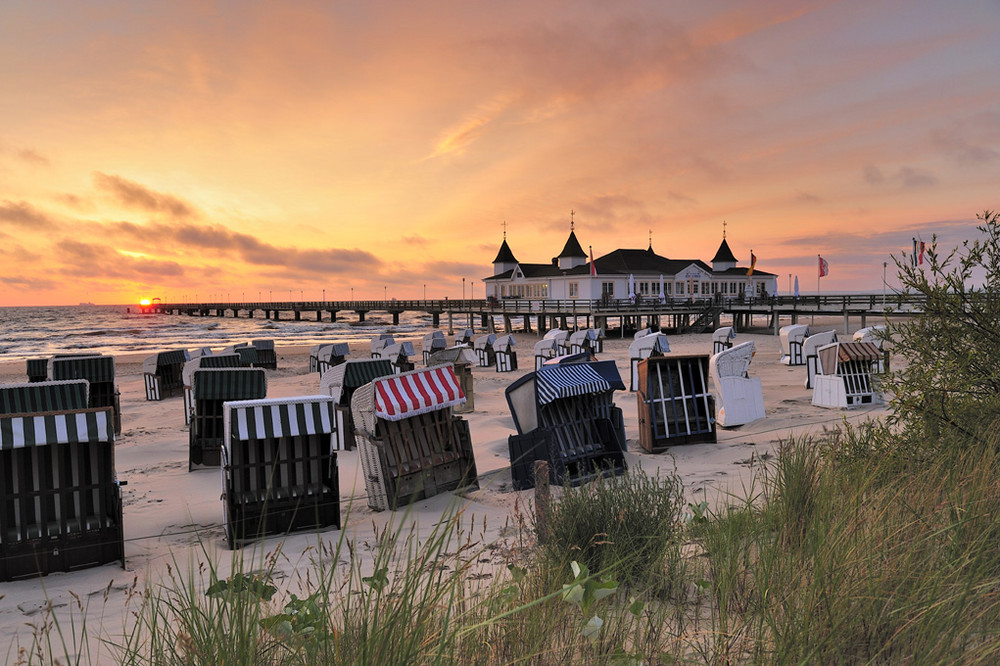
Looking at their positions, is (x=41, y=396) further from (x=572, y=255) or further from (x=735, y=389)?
(x=572, y=255)

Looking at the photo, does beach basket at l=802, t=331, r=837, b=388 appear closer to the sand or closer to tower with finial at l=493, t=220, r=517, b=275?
the sand

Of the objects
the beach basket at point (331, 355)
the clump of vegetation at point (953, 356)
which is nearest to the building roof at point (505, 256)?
the beach basket at point (331, 355)

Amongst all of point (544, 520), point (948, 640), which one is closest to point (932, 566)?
point (948, 640)

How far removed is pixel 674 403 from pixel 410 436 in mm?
4174

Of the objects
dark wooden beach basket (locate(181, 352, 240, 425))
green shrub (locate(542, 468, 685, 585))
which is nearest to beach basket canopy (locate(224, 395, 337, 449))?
green shrub (locate(542, 468, 685, 585))

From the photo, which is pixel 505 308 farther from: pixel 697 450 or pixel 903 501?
pixel 903 501

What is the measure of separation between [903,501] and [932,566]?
3.53 feet

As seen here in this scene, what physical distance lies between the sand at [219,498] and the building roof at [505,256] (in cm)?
5342

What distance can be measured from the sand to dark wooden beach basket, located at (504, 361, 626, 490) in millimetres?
431

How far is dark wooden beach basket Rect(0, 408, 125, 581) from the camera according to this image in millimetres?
5074

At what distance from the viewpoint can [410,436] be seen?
7207mm

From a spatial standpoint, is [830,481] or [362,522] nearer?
[830,481]

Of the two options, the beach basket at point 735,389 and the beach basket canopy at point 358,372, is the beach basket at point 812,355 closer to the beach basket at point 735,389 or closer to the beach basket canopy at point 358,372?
the beach basket at point 735,389

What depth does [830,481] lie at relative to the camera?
14.7ft
